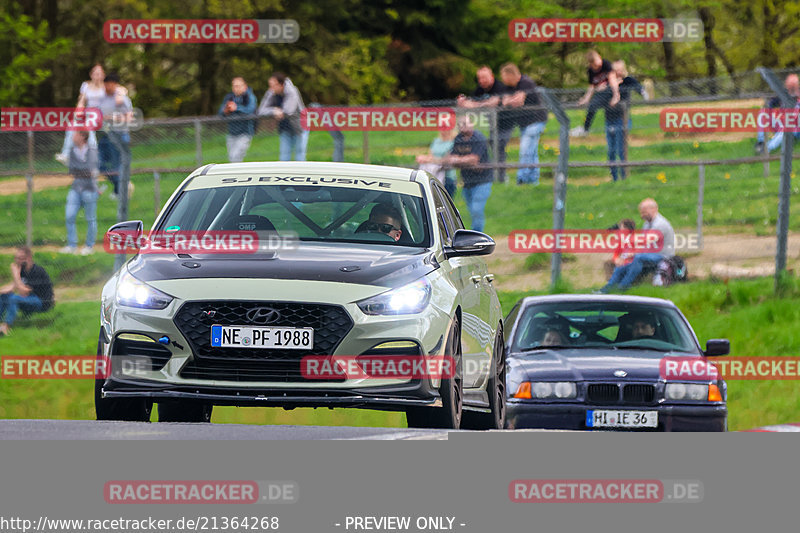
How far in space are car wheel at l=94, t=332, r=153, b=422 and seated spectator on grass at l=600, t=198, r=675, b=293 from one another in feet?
35.2

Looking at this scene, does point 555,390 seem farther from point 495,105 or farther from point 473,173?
point 495,105

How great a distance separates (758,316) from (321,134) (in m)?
7.70

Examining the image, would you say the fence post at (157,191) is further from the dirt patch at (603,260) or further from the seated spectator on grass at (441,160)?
the dirt patch at (603,260)

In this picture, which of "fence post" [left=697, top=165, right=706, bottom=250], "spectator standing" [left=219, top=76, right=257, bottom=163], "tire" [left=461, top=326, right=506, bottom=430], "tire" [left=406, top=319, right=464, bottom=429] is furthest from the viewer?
"fence post" [left=697, top=165, right=706, bottom=250]

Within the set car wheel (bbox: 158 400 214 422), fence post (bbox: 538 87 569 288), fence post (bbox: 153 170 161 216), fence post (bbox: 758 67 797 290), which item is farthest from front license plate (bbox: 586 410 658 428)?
fence post (bbox: 153 170 161 216)

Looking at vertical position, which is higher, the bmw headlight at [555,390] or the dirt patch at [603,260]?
the dirt patch at [603,260]

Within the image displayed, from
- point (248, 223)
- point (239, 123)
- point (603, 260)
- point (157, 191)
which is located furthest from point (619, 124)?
point (248, 223)

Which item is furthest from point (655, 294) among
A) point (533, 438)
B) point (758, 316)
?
point (533, 438)

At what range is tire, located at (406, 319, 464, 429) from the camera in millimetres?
9188

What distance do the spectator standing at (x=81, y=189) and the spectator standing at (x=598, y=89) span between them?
627 cm

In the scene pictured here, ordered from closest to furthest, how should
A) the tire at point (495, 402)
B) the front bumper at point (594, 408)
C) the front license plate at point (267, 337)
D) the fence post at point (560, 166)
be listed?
1. the front license plate at point (267, 337)
2. the tire at point (495, 402)
3. the front bumper at point (594, 408)
4. the fence post at point (560, 166)

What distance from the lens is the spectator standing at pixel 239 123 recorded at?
21.1 metres

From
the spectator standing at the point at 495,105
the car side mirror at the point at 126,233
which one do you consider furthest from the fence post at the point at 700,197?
the car side mirror at the point at 126,233

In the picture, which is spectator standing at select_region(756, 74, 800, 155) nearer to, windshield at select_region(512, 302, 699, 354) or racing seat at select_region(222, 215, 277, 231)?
windshield at select_region(512, 302, 699, 354)
